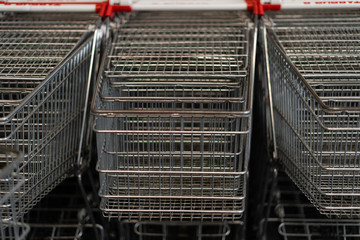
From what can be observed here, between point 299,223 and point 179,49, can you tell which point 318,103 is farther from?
point 299,223

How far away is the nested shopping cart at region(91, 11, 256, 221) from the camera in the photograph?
69.6 inches

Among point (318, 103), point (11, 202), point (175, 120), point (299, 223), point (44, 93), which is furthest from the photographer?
point (299, 223)

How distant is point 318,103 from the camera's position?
169 cm

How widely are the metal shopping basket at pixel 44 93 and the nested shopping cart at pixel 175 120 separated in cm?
14

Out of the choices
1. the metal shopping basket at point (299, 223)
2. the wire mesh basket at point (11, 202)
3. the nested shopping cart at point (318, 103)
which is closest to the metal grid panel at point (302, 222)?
the metal shopping basket at point (299, 223)

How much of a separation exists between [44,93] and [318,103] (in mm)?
952

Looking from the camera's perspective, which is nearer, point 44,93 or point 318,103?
point 318,103

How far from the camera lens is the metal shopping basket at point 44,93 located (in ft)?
5.92

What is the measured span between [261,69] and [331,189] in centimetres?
66

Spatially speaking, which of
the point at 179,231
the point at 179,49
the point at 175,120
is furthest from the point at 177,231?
the point at 179,49

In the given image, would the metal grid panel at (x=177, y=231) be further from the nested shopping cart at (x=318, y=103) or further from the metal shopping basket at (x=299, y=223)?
the nested shopping cart at (x=318, y=103)

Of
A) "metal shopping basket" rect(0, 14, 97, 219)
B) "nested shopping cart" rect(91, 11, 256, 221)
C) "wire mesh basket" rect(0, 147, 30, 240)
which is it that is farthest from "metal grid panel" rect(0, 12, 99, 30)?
"wire mesh basket" rect(0, 147, 30, 240)

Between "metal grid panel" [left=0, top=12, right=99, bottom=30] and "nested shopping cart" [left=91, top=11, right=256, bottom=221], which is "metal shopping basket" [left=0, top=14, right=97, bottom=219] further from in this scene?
"nested shopping cart" [left=91, top=11, right=256, bottom=221]

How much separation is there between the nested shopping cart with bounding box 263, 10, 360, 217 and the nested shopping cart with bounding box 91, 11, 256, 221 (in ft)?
0.50
